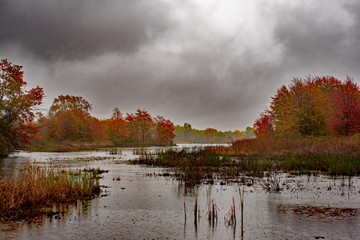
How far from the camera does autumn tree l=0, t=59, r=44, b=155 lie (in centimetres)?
3594

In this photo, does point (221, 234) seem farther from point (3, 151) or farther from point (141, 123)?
point (141, 123)

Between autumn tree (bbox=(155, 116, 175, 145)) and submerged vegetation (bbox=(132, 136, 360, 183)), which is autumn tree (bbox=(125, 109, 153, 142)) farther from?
submerged vegetation (bbox=(132, 136, 360, 183))

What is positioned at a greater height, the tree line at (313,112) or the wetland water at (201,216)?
the tree line at (313,112)

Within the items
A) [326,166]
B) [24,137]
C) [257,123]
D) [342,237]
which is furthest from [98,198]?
[257,123]

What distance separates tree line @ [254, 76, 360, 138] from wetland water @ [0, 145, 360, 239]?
91.0ft

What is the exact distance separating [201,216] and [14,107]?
3391 cm

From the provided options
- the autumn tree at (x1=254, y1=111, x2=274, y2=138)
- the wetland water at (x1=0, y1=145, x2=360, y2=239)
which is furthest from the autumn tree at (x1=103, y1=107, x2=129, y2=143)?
the wetland water at (x1=0, y1=145, x2=360, y2=239)

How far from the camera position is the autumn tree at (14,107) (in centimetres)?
3594

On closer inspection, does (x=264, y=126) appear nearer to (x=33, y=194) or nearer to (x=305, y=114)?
(x=305, y=114)

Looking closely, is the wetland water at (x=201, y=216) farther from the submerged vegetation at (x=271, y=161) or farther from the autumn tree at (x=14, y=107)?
the autumn tree at (x=14, y=107)

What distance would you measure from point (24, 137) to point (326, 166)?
33106 millimetres

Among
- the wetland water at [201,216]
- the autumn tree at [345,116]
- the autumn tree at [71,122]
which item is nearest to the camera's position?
the wetland water at [201,216]

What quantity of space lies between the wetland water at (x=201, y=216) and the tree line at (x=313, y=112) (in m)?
27.8

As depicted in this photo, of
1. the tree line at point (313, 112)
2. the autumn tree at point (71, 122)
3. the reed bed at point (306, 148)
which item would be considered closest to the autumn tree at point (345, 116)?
the tree line at point (313, 112)
